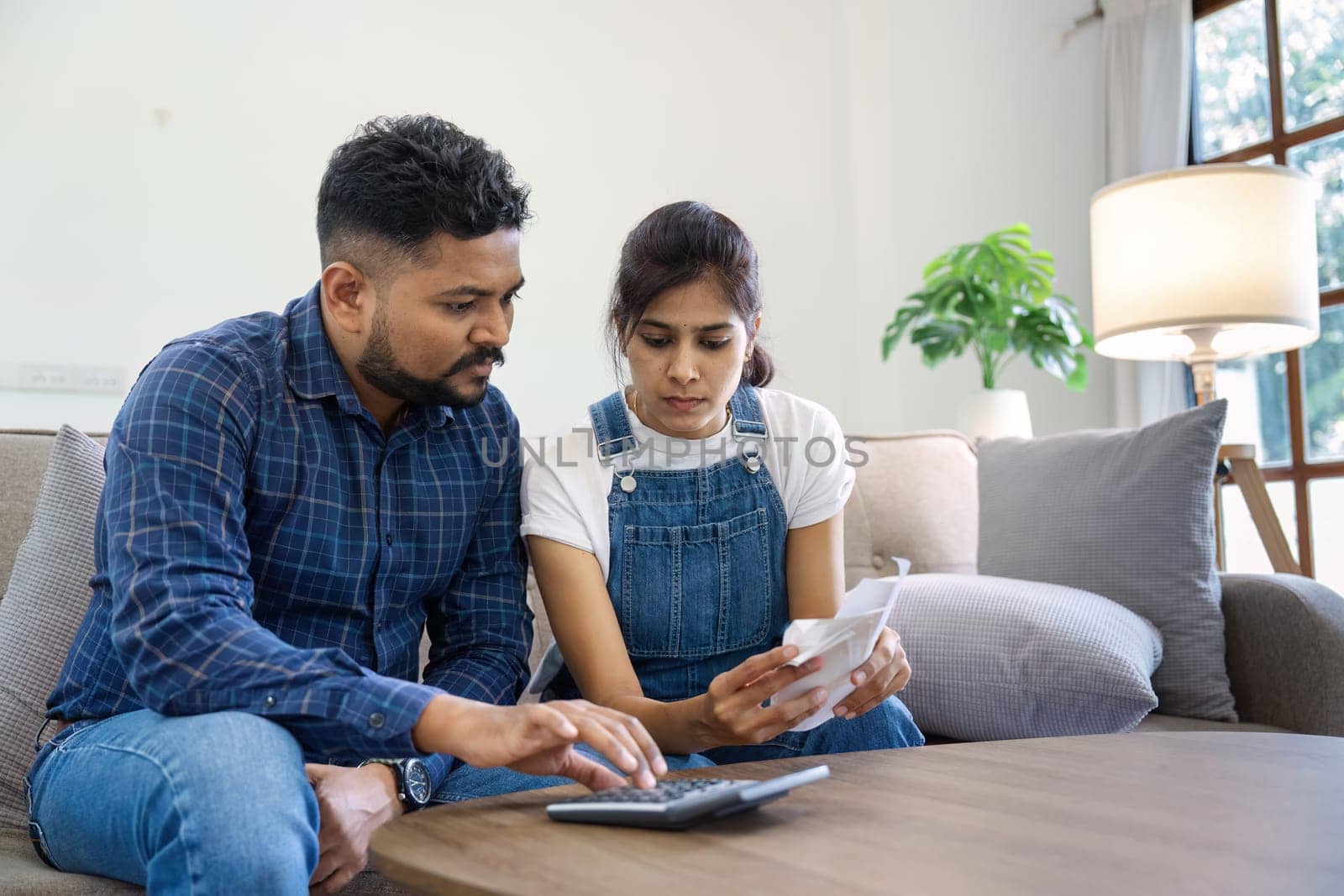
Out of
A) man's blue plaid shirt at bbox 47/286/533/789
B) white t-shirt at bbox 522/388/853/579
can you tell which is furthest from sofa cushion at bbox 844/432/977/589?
man's blue plaid shirt at bbox 47/286/533/789

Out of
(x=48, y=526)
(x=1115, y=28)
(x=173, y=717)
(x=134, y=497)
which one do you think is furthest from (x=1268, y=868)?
(x=1115, y=28)

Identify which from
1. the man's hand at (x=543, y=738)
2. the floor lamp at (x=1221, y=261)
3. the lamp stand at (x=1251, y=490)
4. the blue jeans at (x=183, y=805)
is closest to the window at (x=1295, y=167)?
the lamp stand at (x=1251, y=490)

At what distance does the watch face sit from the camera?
112 centimetres

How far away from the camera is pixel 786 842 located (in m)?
0.75

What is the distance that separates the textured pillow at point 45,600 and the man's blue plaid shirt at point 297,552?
13 centimetres

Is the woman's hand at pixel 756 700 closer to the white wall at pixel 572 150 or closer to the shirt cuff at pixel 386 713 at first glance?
the shirt cuff at pixel 386 713

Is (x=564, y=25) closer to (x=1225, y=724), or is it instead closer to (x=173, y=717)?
(x=1225, y=724)

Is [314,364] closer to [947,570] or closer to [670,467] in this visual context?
[670,467]

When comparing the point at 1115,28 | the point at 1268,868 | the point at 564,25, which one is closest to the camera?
the point at 1268,868

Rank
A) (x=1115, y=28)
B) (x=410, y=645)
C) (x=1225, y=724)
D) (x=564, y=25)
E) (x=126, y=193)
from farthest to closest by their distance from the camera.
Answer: (x=1115, y=28) → (x=564, y=25) → (x=126, y=193) → (x=1225, y=724) → (x=410, y=645)

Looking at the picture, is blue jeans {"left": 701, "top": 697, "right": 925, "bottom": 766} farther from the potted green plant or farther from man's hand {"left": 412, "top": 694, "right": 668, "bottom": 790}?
the potted green plant

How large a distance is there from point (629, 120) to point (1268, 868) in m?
3.61

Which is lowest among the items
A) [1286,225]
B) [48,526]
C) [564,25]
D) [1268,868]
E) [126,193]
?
[1268,868]

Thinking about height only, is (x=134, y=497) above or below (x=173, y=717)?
above
